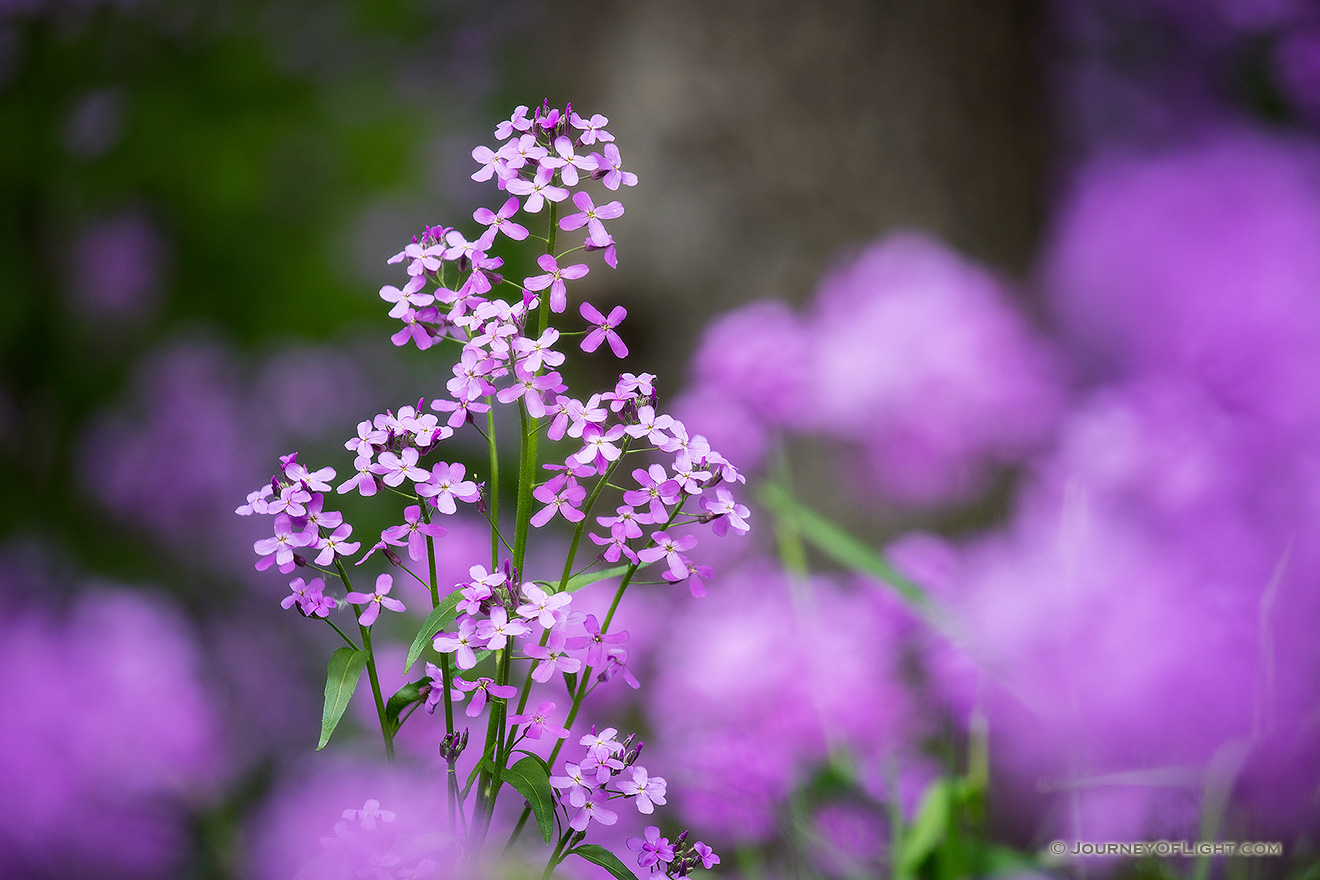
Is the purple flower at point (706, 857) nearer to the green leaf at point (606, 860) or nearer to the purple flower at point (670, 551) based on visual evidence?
the green leaf at point (606, 860)

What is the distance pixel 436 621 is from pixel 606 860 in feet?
0.47

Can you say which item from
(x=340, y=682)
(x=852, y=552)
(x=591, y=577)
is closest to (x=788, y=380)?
(x=852, y=552)

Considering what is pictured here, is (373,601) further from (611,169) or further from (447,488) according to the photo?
(611,169)

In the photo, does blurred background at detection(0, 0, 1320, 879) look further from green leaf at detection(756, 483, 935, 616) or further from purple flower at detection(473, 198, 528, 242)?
purple flower at detection(473, 198, 528, 242)

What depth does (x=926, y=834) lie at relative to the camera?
0.79m

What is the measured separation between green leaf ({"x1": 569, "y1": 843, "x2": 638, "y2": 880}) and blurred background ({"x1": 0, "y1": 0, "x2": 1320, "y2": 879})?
0.38 meters

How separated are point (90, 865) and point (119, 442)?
2.61ft

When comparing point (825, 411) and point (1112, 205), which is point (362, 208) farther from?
point (1112, 205)

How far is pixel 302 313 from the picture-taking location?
5.76 ft

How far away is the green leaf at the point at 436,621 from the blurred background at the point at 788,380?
0.46 metres

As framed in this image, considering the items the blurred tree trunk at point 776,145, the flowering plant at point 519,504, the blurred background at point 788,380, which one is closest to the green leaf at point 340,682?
the flowering plant at point 519,504

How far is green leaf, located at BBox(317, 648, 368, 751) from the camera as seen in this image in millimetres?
406

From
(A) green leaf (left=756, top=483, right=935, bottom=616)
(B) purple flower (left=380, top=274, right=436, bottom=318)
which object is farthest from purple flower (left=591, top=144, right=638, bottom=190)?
(A) green leaf (left=756, top=483, right=935, bottom=616)

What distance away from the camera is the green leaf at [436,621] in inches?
15.7
